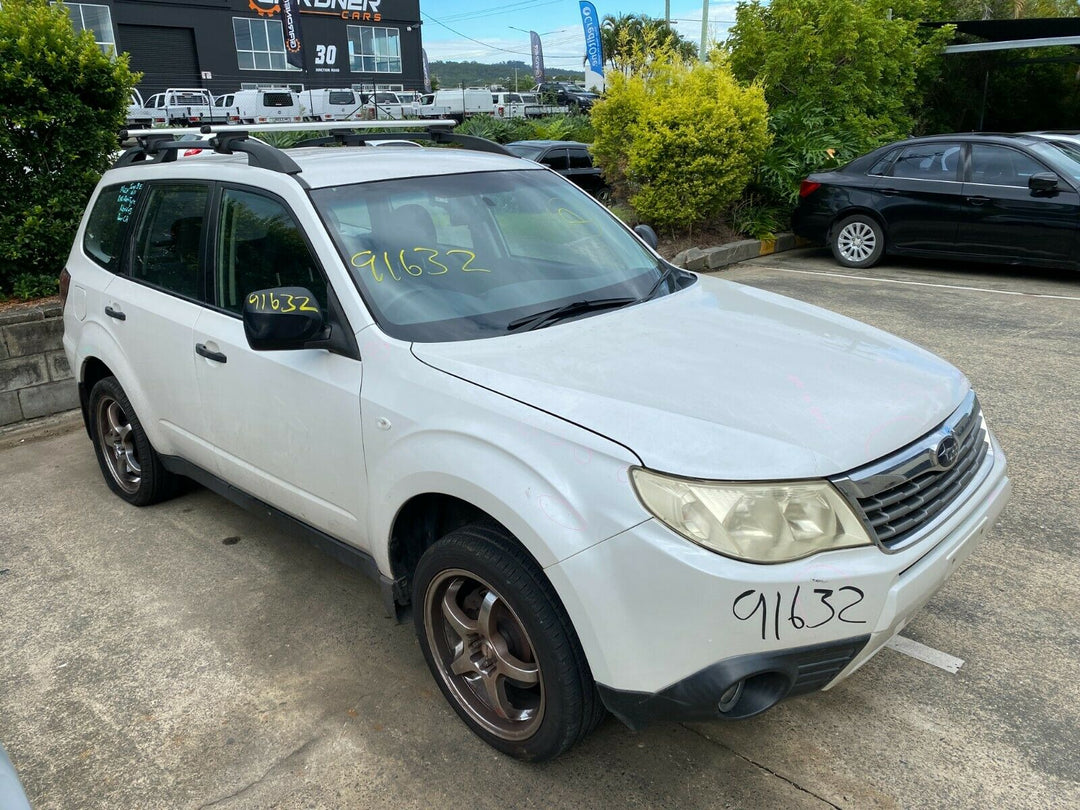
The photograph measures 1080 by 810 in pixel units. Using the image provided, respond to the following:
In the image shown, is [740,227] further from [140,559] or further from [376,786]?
[376,786]

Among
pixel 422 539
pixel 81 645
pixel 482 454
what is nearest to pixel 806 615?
pixel 482 454

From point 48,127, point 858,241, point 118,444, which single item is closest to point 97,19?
point 48,127

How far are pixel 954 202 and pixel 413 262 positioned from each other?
318 inches

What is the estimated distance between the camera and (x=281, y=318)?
8.77 feet

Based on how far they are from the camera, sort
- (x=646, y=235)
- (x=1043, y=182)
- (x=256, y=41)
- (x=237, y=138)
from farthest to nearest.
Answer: (x=256, y=41), (x=1043, y=182), (x=646, y=235), (x=237, y=138)

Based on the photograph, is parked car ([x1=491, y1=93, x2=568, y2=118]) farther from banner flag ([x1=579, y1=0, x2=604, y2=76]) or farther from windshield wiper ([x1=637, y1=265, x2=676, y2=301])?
windshield wiper ([x1=637, y1=265, x2=676, y2=301])

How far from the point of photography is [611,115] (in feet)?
36.6

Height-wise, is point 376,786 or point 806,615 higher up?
point 806,615

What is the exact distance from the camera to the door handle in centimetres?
332

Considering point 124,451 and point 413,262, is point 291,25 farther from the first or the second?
point 413,262

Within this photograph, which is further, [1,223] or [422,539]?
[1,223]

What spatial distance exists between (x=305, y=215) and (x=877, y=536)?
2181mm

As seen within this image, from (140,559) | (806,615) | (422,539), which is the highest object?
(806,615)

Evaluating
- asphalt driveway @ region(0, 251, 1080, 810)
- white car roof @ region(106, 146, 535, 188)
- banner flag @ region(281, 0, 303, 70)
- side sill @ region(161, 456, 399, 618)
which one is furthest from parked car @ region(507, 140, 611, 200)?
banner flag @ region(281, 0, 303, 70)
